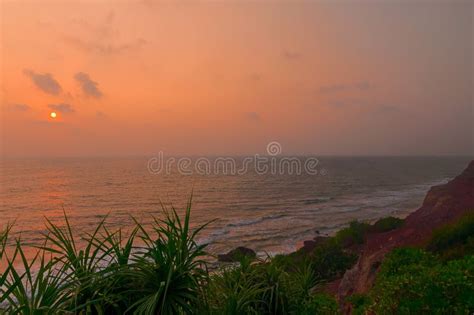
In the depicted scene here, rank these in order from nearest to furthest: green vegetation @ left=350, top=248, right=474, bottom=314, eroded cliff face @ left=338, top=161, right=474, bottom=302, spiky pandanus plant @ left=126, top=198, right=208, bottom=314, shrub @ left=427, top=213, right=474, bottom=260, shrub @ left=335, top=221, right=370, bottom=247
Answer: spiky pandanus plant @ left=126, top=198, right=208, bottom=314 → green vegetation @ left=350, top=248, right=474, bottom=314 → shrub @ left=427, top=213, right=474, bottom=260 → eroded cliff face @ left=338, top=161, right=474, bottom=302 → shrub @ left=335, top=221, right=370, bottom=247

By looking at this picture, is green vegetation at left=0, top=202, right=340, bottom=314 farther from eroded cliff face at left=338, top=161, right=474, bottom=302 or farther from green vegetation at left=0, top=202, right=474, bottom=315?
eroded cliff face at left=338, top=161, right=474, bottom=302

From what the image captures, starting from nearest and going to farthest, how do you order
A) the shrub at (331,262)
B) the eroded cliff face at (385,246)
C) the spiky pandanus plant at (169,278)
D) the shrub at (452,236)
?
the spiky pandanus plant at (169,278), the shrub at (452,236), the eroded cliff face at (385,246), the shrub at (331,262)

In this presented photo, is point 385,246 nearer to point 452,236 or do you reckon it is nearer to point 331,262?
point 331,262

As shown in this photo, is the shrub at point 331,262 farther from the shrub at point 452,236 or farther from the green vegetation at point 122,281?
the green vegetation at point 122,281

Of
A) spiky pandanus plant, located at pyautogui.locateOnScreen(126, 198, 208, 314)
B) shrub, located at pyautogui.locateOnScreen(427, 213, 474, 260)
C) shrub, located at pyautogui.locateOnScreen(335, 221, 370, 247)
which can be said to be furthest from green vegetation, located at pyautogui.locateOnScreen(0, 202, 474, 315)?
shrub, located at pyautogui.locateOnScreen(335, 221, 370, 247)

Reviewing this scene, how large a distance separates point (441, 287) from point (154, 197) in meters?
75.0

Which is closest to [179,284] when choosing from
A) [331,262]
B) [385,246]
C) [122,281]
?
[122,281]

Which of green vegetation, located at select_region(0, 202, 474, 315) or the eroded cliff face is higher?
green vegetation, located at select_region(0, 202, 474, 315)

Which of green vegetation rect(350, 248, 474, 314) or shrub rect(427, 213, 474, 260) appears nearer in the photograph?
green vegetation rect(350, 248, 474, 314)

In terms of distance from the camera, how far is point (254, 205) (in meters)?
67.9

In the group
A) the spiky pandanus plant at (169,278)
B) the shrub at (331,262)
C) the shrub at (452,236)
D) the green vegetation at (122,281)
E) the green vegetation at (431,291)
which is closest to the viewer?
the green vegetation at (122,281)

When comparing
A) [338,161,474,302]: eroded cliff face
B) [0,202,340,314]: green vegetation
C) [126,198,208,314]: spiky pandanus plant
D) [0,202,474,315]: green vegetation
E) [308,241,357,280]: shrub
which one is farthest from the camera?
[308,241,357,280]: shrub

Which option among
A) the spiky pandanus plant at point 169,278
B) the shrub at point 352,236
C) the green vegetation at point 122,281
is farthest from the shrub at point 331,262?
the spiky pandanus plant at point 169,278

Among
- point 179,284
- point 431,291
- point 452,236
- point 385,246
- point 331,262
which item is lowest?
point 331,262
